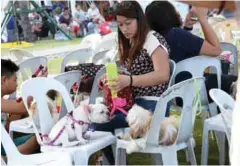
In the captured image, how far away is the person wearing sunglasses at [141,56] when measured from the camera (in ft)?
9.21

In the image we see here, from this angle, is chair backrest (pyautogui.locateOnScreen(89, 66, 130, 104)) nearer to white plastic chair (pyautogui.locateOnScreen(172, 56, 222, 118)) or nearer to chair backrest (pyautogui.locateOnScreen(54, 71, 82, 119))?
chair backrest (pyautogui.locateOnScreen(54, 71, 82, 119))

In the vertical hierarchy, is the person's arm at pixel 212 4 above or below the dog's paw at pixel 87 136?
above

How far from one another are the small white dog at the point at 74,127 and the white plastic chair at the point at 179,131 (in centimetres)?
22

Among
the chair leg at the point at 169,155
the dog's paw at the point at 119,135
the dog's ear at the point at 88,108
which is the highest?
the dog's ear at the point at 88,108

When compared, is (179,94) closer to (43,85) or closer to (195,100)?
(195,100)

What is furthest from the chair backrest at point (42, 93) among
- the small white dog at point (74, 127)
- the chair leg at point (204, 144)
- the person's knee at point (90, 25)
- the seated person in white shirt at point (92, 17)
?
the person's knee at point (90, 25)

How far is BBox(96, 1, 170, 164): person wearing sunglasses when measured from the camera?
2807 millimetres

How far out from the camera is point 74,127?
98.3 inches

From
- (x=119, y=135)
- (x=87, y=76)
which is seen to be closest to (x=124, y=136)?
(x=119, y=135)

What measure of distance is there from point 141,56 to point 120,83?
1.06 ft

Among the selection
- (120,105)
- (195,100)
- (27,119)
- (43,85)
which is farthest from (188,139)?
(27,119)

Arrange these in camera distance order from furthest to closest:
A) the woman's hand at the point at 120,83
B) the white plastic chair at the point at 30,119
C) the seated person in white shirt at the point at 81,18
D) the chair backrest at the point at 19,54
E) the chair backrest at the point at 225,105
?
the seated person in white shirt at the point at 81,18
the chair backrest at the point at 19,54
the white plastic chair at the point at 30,119
the woman's hand at the point at 120,83
the chair backrest at the point at 225,105

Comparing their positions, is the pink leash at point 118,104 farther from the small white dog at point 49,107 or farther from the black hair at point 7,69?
the black hair at point 7,69

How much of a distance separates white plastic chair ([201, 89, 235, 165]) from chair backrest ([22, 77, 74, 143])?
2.73ft
